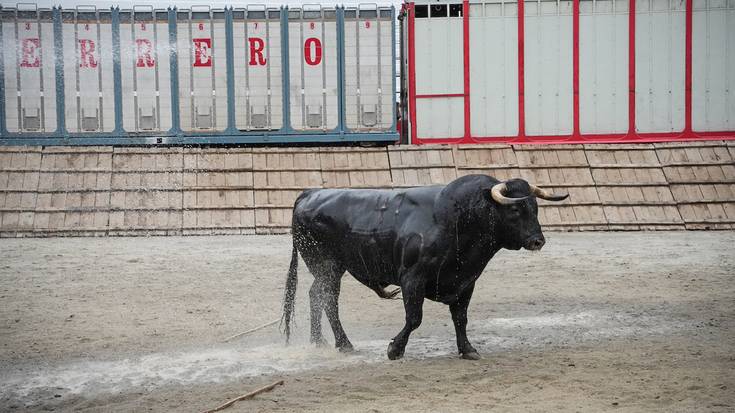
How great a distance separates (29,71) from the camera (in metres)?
18.3

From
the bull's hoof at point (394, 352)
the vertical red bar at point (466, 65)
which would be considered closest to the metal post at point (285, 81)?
the vertical red bar at point (466, 65)

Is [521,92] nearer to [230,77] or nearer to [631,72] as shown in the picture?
[631,72]

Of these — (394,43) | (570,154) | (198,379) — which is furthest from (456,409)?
(394,43)

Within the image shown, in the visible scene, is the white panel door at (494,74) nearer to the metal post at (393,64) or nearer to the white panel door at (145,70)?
the metal post at (393,64)

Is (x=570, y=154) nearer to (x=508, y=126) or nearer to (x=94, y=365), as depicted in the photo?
(x=508, y=126)

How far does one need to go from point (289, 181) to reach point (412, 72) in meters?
4.40

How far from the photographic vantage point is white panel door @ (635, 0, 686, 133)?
19062mm

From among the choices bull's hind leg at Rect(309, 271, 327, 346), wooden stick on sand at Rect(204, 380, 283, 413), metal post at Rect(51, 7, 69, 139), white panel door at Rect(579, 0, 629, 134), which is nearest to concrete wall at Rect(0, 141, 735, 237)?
metal post at Rect(51, 7, 69, 139)

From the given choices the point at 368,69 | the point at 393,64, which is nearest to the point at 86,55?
the point at 368,69

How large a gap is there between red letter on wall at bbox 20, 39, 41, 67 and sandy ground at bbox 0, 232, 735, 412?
7.24 m

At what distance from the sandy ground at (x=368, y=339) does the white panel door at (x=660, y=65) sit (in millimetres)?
7410

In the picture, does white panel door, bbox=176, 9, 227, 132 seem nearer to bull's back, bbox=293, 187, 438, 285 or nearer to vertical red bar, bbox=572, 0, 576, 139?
vertical red bar, bbox=572, 0, 576, 139

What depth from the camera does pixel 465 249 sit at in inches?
256

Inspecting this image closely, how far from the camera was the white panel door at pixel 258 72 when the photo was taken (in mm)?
18703
